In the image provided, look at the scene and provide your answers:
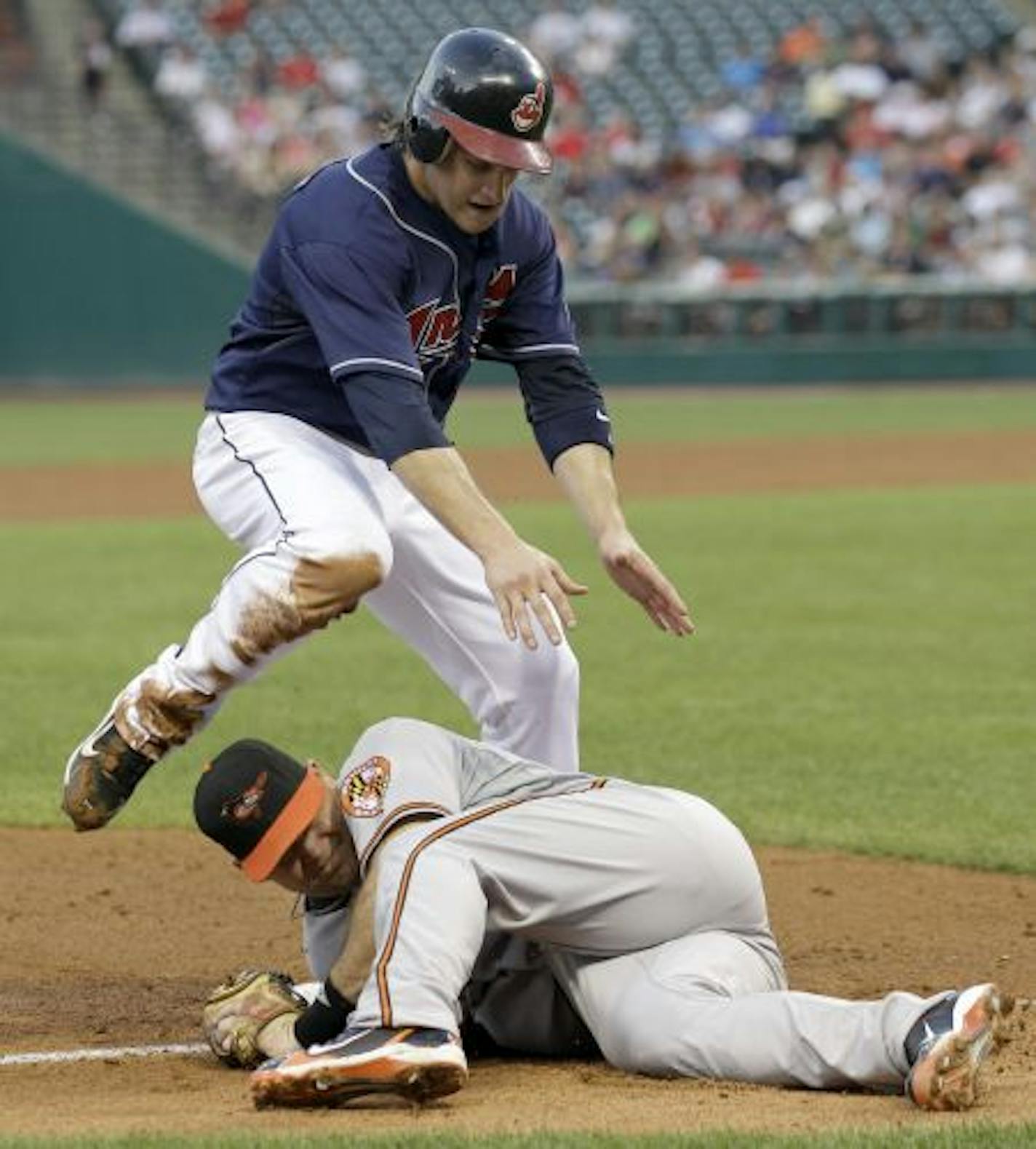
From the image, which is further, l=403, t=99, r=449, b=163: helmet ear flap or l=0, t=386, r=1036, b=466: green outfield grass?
l=0, t=386, r=1036, b=466: green outfield grass

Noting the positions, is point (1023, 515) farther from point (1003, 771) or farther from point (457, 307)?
point (457, 307)

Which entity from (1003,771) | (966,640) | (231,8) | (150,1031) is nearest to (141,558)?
(966,640)

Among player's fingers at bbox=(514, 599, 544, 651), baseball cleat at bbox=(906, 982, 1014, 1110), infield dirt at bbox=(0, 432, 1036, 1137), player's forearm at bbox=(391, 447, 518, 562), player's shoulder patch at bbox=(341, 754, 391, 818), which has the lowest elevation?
infield dirt at bbox=(0, 432, 1036, 1137)

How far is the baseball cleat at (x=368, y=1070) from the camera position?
13.4 feet

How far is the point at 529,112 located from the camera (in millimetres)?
4988

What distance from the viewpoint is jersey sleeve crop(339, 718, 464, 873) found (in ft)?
14.4

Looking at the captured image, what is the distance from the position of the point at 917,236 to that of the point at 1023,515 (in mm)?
11327

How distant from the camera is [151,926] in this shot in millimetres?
6121

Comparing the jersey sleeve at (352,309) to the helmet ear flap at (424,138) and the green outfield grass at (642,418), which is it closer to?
the helmet ear flap at (424,138)

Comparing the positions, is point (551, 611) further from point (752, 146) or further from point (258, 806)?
point (752, 146)

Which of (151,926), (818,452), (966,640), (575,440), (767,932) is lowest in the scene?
(818,452)

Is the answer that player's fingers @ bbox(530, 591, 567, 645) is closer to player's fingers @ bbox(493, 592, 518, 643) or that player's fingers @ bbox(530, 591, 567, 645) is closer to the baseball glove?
player's fingers @ bbox(493, 592, 518, 643)

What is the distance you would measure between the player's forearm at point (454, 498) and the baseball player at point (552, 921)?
373 millimetres

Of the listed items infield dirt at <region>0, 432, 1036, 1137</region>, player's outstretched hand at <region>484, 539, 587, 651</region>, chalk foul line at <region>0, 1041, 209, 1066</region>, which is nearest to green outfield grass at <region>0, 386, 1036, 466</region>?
infield dirt at <region>0, 432, 1036, 1137</region>
